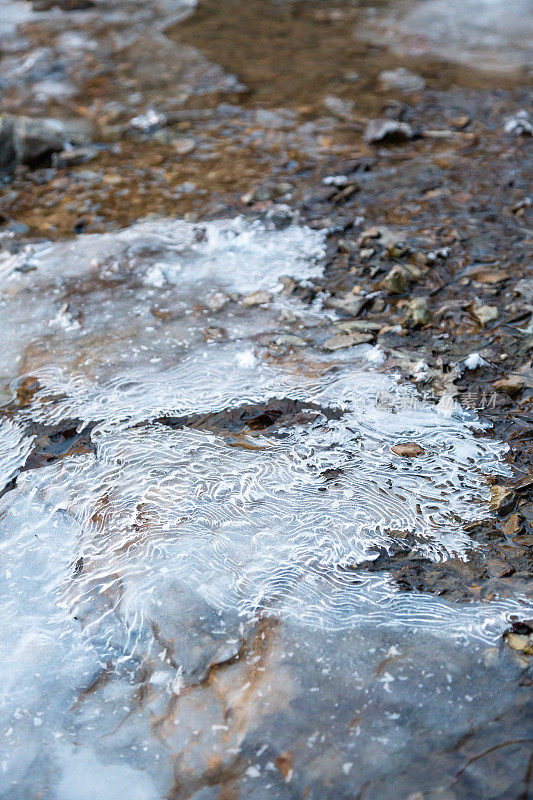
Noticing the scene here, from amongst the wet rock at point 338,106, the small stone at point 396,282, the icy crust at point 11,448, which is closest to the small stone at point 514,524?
the small stone at point 396,282

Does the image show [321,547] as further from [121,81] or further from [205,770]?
[121,81]

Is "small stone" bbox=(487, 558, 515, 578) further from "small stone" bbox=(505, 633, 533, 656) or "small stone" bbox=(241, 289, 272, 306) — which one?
"small stone" bbox=(241, 289, 272, 306)

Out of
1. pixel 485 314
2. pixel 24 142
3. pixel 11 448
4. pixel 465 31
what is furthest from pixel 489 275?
pixel 465 31

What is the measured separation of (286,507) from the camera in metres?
1.88

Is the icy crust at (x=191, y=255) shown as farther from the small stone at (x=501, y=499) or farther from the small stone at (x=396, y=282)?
the small stone at (x=501, y=499)

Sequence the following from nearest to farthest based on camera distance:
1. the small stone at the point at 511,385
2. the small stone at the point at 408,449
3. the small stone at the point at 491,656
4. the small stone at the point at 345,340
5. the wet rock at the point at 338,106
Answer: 1. the small stone at the point at 491,656
2. the small stone at the point at 408,449
3. the small stone at the point at 511,385
4. the small stone at the point at 345,340
5. the wet rock at the point at 338,106

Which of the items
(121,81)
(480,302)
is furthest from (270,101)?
(480,302)

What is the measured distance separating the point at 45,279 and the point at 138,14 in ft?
13.5

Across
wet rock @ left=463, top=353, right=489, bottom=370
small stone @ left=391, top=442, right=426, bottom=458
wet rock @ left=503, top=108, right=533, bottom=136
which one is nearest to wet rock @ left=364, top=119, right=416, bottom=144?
wet rock @ left=503, top=108, right=533, bottom=136

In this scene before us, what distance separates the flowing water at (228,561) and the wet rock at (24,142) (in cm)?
143

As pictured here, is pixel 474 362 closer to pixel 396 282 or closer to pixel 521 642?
pixel 396 282

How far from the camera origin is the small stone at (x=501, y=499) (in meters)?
1.85

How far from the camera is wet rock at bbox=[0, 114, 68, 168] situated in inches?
147

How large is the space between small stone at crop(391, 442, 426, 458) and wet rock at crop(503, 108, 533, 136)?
2.53 m
